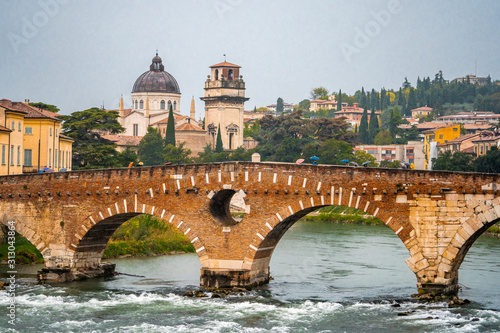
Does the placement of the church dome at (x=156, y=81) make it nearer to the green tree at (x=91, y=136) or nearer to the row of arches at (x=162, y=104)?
the row of arches at (x=162, y=104)

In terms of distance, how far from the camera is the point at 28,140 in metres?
46.9

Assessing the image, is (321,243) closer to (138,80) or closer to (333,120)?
(333,120)

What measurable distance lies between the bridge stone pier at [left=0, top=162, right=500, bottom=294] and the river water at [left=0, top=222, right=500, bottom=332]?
1.25m

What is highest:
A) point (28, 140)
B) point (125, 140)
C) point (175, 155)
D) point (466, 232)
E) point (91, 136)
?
point (125, 140)

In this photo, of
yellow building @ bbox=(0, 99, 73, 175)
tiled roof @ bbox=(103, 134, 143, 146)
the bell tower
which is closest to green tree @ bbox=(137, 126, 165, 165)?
tiled roof @ bbox=(103, 134, 143, 146)

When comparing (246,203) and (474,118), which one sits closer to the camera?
(246,203)

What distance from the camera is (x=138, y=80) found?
138 meters

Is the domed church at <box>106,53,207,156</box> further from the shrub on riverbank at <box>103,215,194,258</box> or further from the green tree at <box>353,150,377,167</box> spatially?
the shrub on riverbank at <box>103,215,194,258</box>

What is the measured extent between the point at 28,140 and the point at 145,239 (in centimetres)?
868

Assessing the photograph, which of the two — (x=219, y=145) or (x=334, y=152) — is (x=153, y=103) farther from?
(x=334, y=152)

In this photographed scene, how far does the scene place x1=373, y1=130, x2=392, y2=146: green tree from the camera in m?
119

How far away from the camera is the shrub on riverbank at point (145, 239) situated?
42125mm

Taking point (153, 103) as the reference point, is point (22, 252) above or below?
below

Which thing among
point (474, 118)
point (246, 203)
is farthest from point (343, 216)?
point (474, 118)
